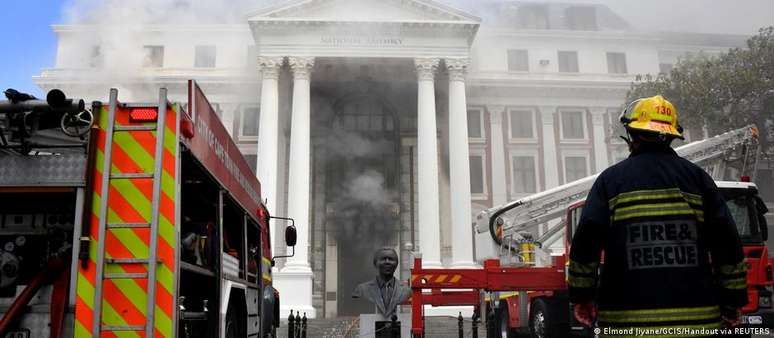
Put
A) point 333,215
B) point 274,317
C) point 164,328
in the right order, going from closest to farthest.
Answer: point 164,328
point 274,317
point 333,215

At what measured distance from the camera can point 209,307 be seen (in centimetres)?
513

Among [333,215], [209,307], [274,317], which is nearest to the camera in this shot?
[209,307]

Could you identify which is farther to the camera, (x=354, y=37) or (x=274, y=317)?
(x=354, y=37)

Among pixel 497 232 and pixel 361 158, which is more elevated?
pixel 361 158

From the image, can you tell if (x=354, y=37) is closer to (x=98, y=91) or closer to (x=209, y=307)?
(x=98, y=91)

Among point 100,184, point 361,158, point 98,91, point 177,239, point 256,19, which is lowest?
point 177,239

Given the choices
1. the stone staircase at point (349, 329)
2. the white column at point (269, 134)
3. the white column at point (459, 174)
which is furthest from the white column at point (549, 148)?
the white column at point (269, 134)

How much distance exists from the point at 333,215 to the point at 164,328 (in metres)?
23.9

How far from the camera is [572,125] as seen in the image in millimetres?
30531

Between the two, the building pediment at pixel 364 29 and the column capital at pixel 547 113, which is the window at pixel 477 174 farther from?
the building pediment at pixel 364 29

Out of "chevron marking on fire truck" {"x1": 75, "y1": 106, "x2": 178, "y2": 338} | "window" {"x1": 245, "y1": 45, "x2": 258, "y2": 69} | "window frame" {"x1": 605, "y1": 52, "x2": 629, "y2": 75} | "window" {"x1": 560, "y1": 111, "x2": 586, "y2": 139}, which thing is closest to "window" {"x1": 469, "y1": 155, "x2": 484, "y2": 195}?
"window" {"x1": 560, "y1": 111, "x2": 586, "y2": 139}

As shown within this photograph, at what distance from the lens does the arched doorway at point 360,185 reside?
27.3m

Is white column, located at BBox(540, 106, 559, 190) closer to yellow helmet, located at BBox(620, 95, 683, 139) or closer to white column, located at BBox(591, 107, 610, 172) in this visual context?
white column, located at BBox(591, 107, 610, 172)

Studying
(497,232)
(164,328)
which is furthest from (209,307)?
(497,232)
